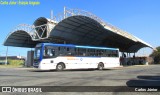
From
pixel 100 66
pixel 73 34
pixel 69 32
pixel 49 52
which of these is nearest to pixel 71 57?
pixel 49 52

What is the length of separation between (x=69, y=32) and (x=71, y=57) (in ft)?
65.3

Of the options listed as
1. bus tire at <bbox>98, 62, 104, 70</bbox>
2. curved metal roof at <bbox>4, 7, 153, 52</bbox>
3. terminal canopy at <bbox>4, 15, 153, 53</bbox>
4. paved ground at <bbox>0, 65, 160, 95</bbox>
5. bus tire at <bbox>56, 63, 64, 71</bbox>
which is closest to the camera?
paved ground at <bbox>0, 65, 160, 95</bbox>

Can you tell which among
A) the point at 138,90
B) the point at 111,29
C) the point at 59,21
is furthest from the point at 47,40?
the point at 138,90

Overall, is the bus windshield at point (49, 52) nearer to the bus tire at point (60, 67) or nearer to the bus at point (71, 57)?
the bus at point (71, 57)

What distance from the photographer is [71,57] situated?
2991 centimetres

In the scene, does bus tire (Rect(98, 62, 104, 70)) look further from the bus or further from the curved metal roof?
the curved metal roof

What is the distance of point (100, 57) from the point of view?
106ft

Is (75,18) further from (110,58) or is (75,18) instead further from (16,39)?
(16,39)

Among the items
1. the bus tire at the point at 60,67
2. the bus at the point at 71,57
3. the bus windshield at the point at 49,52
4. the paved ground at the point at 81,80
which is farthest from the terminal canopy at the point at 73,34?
the paved ground at the point at 81,80

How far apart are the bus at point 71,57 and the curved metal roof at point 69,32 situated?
370 inches

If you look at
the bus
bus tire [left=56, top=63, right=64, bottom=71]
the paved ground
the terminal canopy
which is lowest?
the paved ground

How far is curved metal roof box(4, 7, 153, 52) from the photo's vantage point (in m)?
44.0

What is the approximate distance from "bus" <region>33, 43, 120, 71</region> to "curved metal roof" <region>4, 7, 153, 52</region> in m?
9.39

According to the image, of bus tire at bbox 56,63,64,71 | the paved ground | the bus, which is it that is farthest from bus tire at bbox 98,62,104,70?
the paved ground
